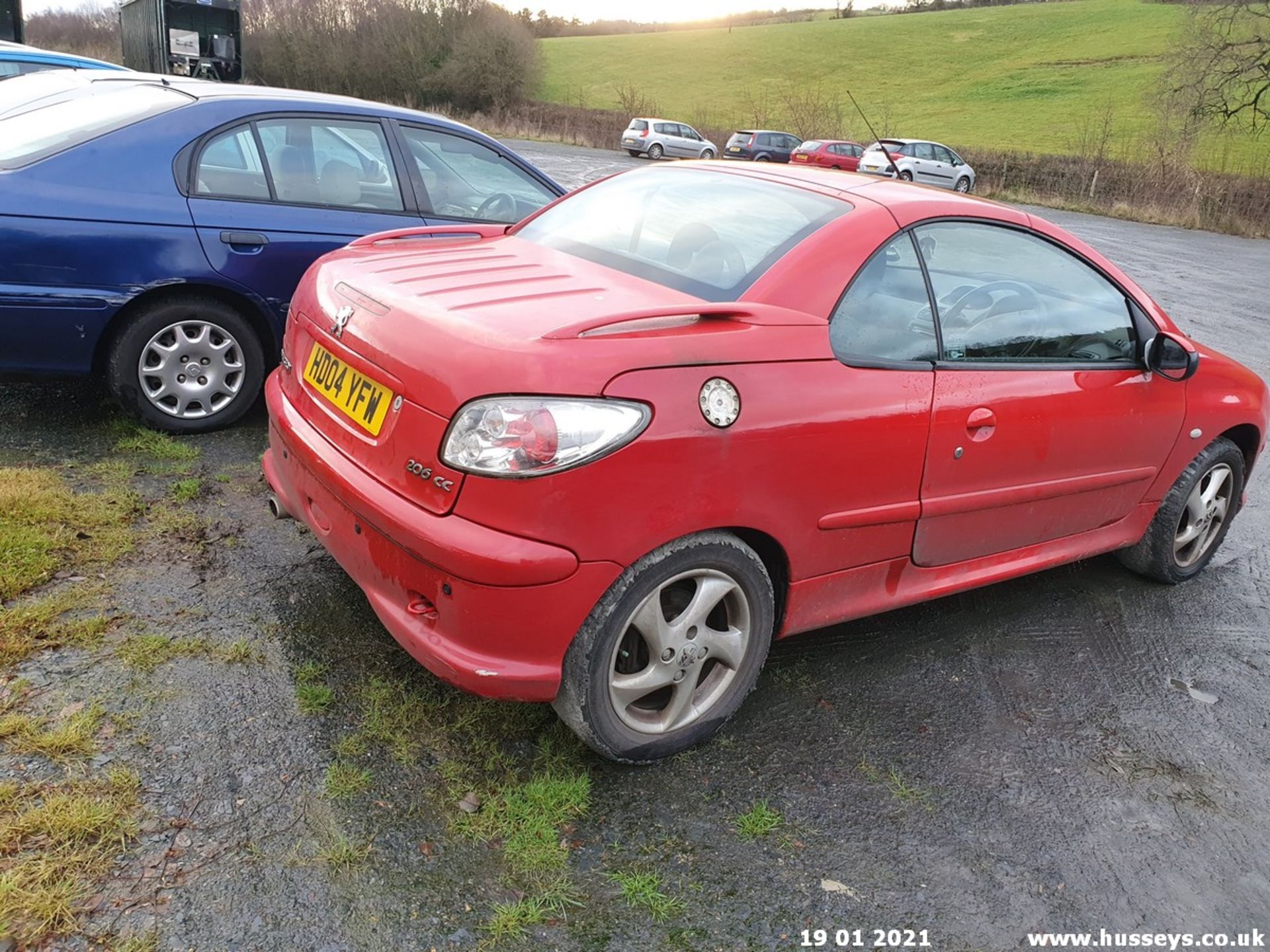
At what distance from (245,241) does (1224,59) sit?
38.5m

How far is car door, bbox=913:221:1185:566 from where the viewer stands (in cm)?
318

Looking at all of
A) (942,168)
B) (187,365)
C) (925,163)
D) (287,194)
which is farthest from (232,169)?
(942,168)

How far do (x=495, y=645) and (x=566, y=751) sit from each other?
1.77 feet

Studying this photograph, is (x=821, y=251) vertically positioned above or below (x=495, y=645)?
above

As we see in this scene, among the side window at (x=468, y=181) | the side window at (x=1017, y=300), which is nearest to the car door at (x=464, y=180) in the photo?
the side window at (x=468, y=181)

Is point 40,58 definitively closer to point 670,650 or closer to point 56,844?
point 56,844

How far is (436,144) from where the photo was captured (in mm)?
5328

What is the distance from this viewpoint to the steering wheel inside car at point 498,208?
5466 mm

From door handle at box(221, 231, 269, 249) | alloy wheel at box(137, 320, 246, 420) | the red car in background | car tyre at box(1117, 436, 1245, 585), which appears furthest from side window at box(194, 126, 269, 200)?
the red car in background

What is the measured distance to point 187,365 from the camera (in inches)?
180

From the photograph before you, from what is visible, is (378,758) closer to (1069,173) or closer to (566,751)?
(566,751)

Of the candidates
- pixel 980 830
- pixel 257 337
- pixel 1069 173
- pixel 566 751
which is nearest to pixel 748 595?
pixel 566 751

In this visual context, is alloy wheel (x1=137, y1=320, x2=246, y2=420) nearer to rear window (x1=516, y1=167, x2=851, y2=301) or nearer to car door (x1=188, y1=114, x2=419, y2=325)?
car door (x1=188, y1=114, x2=419, y2=325)
